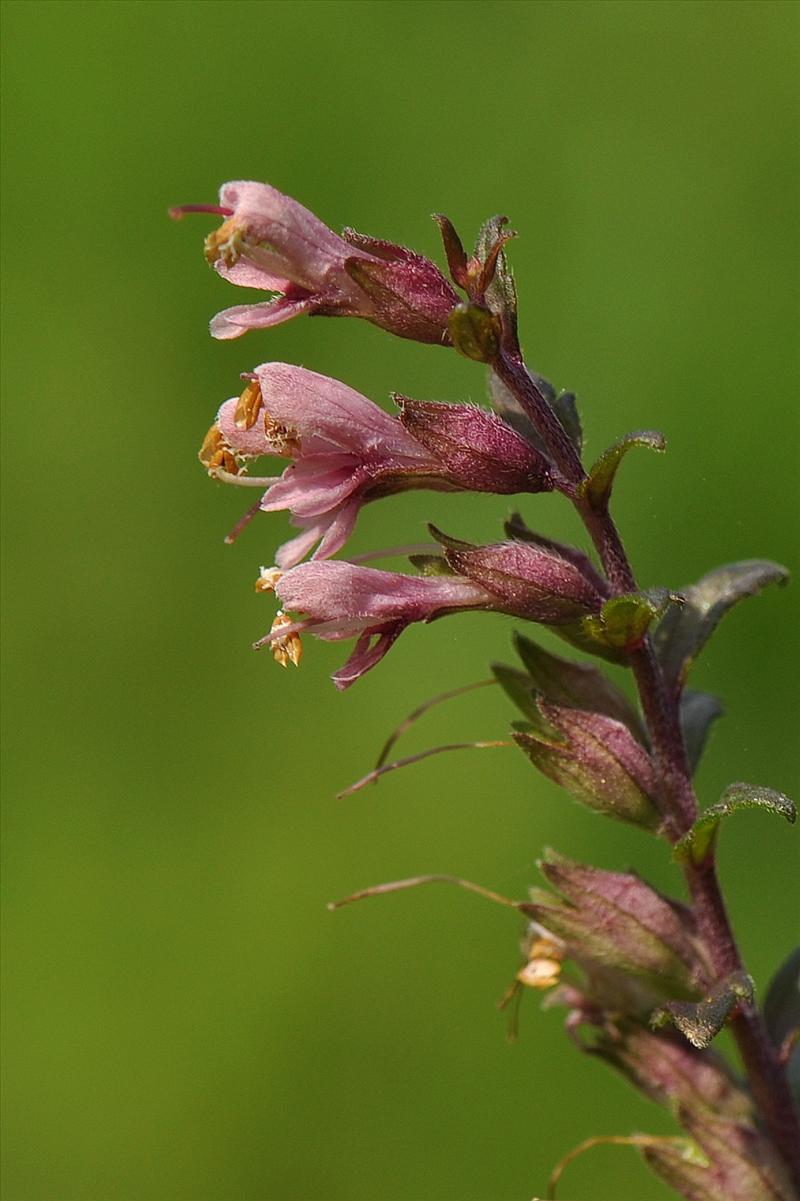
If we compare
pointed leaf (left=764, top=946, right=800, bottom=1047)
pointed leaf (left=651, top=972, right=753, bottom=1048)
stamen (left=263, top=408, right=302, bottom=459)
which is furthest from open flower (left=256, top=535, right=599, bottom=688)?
pointed leaf (left=764, top=946, right=800, bottom=1047)

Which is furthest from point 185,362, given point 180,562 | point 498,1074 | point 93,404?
point 498,1074

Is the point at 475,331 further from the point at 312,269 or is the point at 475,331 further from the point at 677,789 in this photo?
the point at 677,789

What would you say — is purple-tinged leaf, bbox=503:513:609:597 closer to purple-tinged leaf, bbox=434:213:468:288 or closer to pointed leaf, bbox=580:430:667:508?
pointed leaf, bbox=580:430:667:508

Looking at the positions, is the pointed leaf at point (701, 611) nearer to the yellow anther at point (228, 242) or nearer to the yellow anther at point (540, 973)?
the yellow anther at point (540, 973)

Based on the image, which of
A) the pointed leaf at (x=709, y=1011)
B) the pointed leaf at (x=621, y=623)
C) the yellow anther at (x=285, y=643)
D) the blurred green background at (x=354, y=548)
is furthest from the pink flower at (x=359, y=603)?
the blurred green background at (x=354, y=548)

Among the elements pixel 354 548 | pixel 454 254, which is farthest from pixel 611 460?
pixel 354 548
